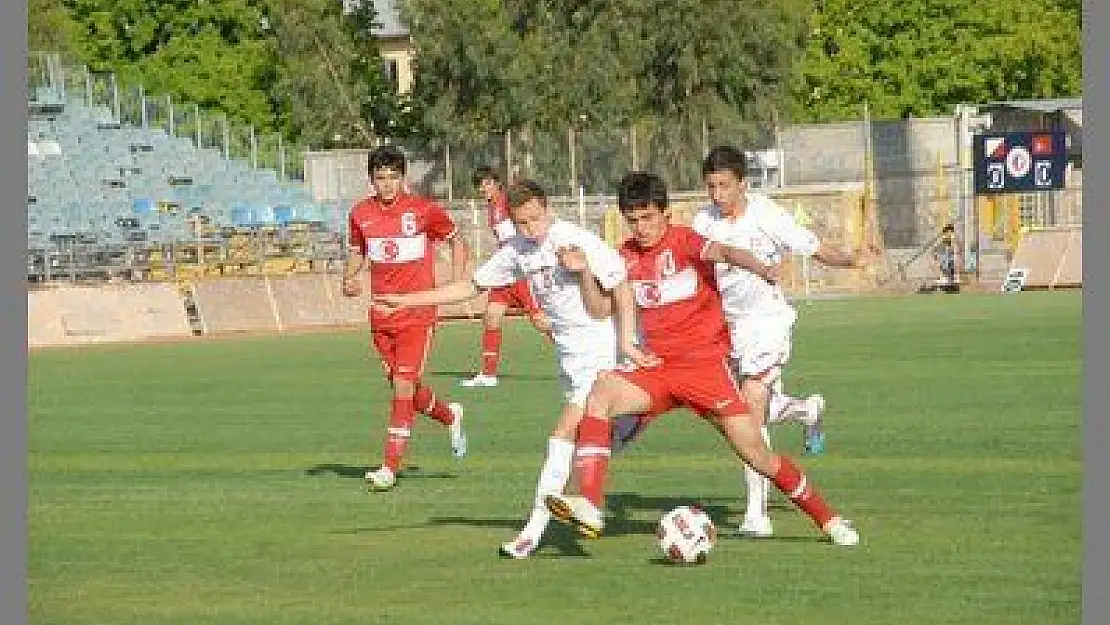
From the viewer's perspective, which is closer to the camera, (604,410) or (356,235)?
(604,410)

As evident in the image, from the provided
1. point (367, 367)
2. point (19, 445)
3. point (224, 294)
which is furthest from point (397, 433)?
point (224, 294)

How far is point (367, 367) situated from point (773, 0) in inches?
1923

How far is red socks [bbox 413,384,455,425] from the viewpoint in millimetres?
19953

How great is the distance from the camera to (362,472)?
66.5 feet

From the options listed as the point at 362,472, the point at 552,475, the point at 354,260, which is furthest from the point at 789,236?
the point at 362,472

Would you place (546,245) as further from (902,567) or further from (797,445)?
(797,445)

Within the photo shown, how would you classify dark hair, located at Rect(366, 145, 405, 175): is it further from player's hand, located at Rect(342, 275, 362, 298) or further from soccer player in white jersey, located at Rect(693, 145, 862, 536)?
soccer player in white jersey, located at Rect(693, 145, 862, 536)

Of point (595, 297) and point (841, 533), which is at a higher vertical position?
point (595, 297)

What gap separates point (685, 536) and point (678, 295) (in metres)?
1.28

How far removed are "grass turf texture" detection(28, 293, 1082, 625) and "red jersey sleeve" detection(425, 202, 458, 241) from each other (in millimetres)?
1648

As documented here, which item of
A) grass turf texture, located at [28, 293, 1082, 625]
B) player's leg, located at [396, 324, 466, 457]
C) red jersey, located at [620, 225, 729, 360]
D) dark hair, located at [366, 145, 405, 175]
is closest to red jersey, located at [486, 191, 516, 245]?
grass turf texture, located at [28, 293, 1082, 625]

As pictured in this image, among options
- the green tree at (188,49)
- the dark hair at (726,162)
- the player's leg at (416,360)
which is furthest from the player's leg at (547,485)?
the green tree at (188,49)

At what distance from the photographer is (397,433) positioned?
19.1 m

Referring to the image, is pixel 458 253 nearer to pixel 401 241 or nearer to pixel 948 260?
pixel 401 241
